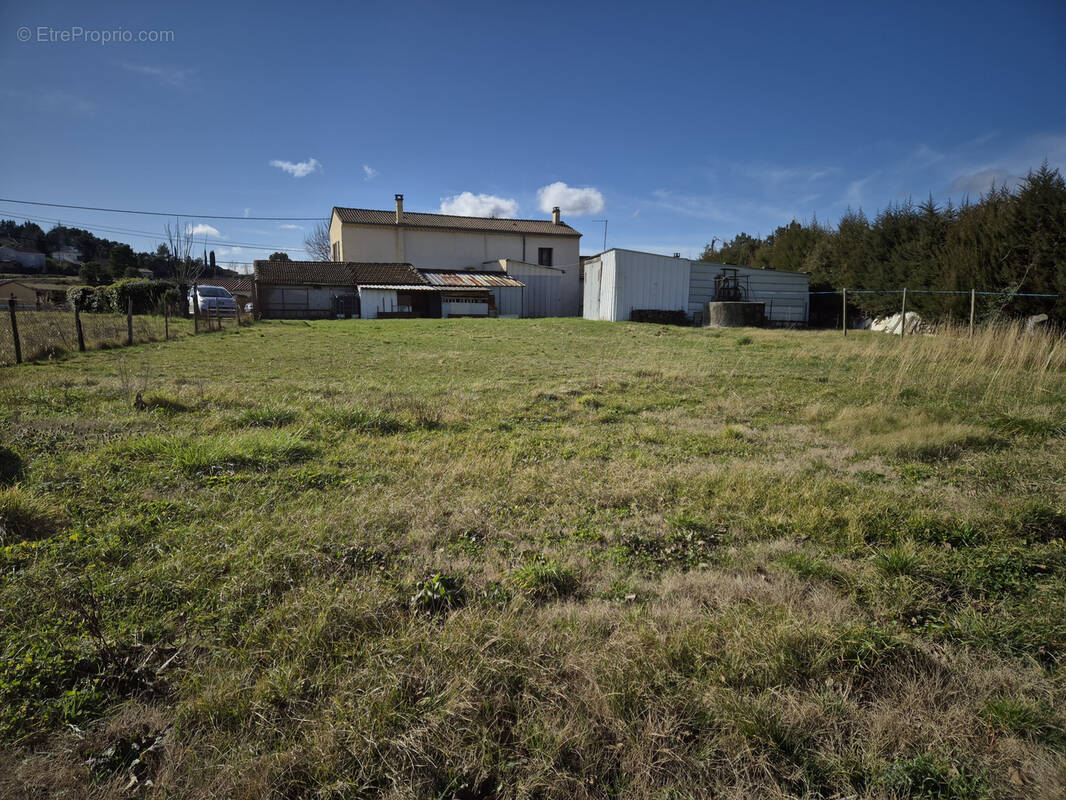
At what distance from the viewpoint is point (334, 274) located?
34.9 m

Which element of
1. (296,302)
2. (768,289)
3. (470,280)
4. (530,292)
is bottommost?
(296,302)

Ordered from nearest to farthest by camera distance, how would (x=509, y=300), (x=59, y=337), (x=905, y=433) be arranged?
(x=905, y=433) < (x=59, y=337) < (x=509, y=300)

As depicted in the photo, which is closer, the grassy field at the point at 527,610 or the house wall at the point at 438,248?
the grassy field at the point at 527,610

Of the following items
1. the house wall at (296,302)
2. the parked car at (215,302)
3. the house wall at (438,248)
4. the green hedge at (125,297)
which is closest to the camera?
the green hedge at (125,297)

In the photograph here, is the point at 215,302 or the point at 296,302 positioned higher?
the point at 296,302

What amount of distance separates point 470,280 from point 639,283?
44.2 ft

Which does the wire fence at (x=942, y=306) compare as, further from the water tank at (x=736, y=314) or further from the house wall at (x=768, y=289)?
the water tank at (x=736, y=314)

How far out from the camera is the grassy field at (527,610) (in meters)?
1.69

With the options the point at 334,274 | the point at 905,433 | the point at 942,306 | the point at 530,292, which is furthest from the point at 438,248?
the point at 905,433

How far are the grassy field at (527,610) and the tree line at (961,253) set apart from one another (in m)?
12.3

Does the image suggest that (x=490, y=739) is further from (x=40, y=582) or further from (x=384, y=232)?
(x=384, y=232)

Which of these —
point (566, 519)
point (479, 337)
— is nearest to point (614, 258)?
point (479, 337)

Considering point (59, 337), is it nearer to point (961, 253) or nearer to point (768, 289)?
point (961, 253)

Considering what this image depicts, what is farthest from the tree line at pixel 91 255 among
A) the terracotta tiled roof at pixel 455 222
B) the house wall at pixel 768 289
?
the house wall at pixel 768 289
